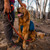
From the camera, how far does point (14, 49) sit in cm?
169

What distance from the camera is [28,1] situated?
6461mm

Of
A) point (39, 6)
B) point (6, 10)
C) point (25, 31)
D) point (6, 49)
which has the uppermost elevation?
point (39, 6)

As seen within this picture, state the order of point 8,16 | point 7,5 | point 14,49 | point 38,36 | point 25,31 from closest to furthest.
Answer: point 7,5
point 8,16
point 14,49
point 25,31
point 38,36

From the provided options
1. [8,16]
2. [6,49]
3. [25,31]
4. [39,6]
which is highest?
[39,6]

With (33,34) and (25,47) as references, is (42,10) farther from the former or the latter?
(25,47)

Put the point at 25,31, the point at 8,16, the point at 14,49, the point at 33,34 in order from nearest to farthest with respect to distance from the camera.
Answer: the point at 8,16
the point at 14,49
the point at 25,31
the point at 33,34

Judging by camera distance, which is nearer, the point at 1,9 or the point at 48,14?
the point at 1,9

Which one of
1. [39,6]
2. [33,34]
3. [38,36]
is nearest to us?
[33,34]

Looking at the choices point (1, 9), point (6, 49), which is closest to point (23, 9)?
point (1, 9)

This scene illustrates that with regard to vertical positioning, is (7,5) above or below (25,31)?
above

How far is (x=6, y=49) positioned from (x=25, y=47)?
1.62 feet

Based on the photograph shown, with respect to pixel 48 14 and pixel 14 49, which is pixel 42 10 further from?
pixel 14 49

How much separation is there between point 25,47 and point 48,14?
5403 millimetres

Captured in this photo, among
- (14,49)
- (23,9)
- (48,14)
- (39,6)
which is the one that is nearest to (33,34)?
(14,49)
